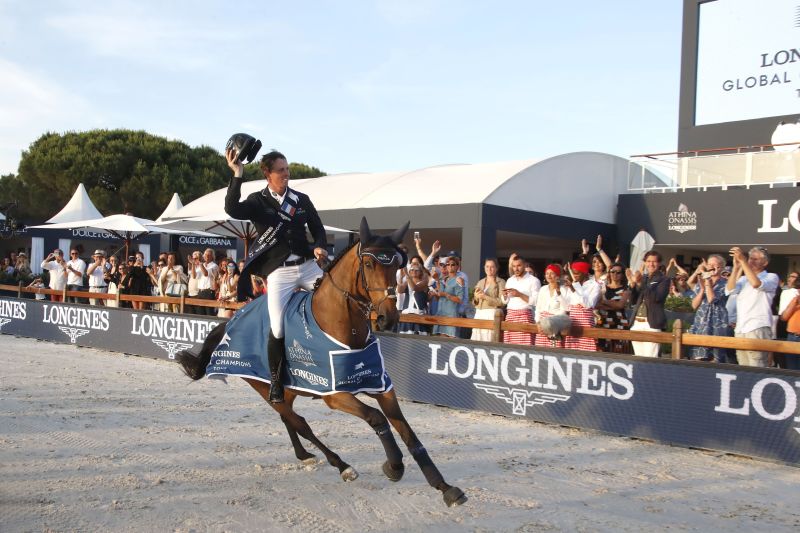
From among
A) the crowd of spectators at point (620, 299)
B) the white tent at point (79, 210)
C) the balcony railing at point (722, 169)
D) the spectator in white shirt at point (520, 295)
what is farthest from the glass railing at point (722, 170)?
the white tent at point (79, 210)

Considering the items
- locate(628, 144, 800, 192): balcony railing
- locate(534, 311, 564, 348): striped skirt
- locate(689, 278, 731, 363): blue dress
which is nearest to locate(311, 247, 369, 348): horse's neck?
locate(534, 311, 564, 348): striped skirt

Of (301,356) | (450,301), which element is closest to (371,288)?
(301,356)

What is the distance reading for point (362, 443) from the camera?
6.89 metres

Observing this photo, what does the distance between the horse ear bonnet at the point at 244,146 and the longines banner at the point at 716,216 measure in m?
17.4

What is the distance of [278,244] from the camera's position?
5.76m

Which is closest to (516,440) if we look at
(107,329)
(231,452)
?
(231,452)

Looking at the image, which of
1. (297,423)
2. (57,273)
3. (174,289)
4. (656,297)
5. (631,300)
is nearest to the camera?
(297,423)

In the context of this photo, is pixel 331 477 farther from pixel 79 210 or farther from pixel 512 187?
pixel 79 210

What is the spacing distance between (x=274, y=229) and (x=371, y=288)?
4.32 feet

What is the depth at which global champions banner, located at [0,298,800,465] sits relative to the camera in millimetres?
6512

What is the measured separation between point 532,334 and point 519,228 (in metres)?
11.4

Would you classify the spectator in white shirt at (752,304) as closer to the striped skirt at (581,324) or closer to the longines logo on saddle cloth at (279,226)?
the striped skirt at (581,324)

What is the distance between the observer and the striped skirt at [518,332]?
362 inches

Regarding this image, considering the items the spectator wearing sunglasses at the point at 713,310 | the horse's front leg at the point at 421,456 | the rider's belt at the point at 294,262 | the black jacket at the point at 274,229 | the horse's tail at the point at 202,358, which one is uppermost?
the black jacket at the point at 274,229
